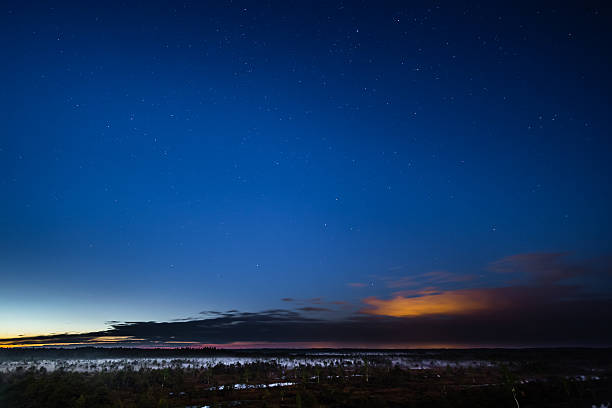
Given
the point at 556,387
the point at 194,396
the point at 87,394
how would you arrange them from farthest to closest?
the point at 556,387, the point at 194,396, the point at 87,394

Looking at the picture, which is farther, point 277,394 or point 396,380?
point 396,380

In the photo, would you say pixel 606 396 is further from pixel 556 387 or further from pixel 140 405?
pixel 140 405

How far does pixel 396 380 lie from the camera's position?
109 ft

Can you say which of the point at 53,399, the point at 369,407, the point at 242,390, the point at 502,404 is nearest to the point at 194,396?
the point at 242,390

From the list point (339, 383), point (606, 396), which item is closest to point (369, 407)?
point (339, 383)

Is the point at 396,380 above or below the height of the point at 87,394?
below

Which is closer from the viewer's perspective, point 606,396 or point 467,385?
point 606,396

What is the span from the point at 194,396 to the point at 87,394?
7.09 m

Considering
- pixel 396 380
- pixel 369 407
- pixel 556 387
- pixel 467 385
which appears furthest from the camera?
pixel 396 380

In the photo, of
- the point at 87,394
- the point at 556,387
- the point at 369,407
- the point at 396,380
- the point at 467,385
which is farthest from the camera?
the point at 396,380

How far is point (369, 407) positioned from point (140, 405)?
14.0 meters

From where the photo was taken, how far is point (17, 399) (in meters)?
21.8

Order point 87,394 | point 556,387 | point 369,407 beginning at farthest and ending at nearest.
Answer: point 556,387 → point 87,394 → point 369,407

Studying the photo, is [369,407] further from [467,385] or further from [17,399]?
[17,399]
